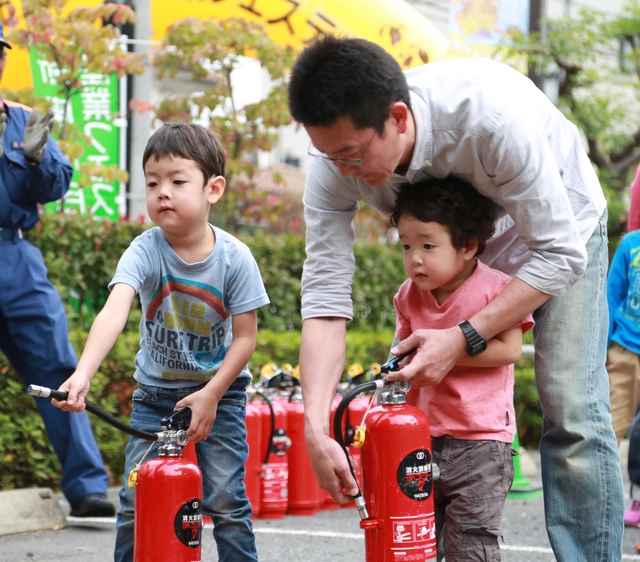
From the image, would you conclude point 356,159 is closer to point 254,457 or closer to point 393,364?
point 393,364

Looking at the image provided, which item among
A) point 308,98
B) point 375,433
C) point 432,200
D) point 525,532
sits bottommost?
point 525,532

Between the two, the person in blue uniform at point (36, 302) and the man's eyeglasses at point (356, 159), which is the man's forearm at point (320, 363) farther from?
the person in blue uniform at point (36, 302)

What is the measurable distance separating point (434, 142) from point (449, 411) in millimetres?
779

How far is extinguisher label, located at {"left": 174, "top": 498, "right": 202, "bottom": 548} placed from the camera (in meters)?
3.45

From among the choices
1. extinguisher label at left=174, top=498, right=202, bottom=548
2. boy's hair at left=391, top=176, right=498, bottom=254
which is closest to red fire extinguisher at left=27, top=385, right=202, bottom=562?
extinguisher label at left=174, top=498, right=202, bottom=548

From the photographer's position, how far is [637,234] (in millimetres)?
6191

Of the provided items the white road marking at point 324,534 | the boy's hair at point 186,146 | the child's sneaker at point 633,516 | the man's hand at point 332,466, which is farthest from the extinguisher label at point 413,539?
the child's sneaker at point 633,516

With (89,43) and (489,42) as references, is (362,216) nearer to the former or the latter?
(489,42)

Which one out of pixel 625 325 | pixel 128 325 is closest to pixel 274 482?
pixel 128 325

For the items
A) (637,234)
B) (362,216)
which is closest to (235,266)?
(637,234)

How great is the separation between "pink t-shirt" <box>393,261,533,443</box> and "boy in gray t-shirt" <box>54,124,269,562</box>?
60 cm

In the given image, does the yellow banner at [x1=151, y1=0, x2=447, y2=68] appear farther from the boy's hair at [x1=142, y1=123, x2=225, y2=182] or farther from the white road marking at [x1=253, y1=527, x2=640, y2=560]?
the boy's hair at [x1=142, y1=123, x2=225, y2=182]

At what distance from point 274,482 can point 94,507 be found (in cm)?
95

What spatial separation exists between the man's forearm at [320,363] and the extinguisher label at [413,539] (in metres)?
0.33
